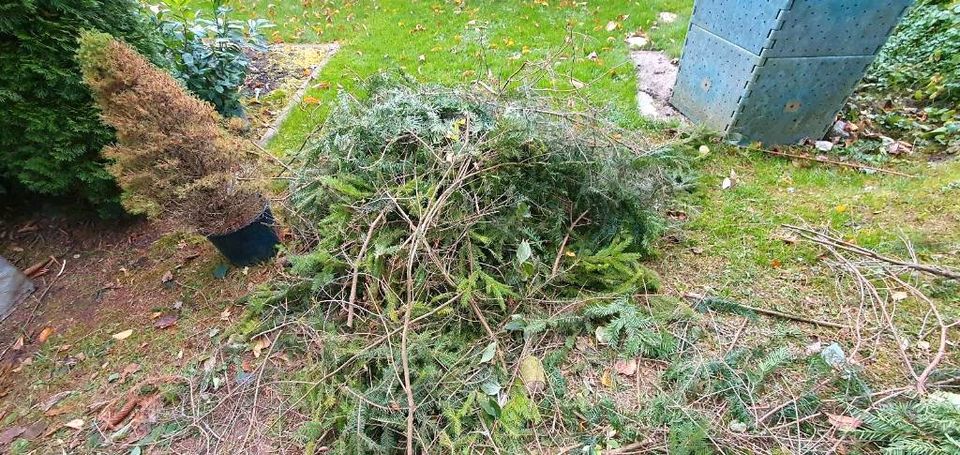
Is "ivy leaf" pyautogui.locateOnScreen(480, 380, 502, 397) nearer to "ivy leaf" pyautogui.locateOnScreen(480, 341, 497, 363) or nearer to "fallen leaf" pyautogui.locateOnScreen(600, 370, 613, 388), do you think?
"ivy leaf" pyautogui.locateOnScreen(480, 341, 497, 363)

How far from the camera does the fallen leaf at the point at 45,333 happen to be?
2682mm

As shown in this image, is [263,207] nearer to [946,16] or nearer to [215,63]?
[215,63]

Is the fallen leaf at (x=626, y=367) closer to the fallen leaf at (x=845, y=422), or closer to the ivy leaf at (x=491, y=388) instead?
the ivy leaf at (x=491, y=388)

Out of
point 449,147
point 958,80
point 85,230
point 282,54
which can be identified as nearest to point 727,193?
point 449,147

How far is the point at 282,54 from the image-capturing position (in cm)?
577

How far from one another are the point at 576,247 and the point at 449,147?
3.15 ft

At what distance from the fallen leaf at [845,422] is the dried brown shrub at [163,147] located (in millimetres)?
3108

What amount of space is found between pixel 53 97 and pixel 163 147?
44.2 inches

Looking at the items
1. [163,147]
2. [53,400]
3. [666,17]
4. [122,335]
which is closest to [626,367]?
[163,147]

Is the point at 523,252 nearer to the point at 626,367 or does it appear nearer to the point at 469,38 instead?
the point at 626,367

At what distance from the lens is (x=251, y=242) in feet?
9.53

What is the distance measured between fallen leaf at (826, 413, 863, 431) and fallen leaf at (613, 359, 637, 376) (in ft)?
2.53

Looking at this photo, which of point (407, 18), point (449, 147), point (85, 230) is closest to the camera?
point (449, 147)

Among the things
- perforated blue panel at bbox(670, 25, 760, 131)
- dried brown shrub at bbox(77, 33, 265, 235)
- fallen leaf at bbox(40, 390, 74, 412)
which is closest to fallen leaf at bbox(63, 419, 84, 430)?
fallen leaf at bbox(40, 390, 74, 412)
